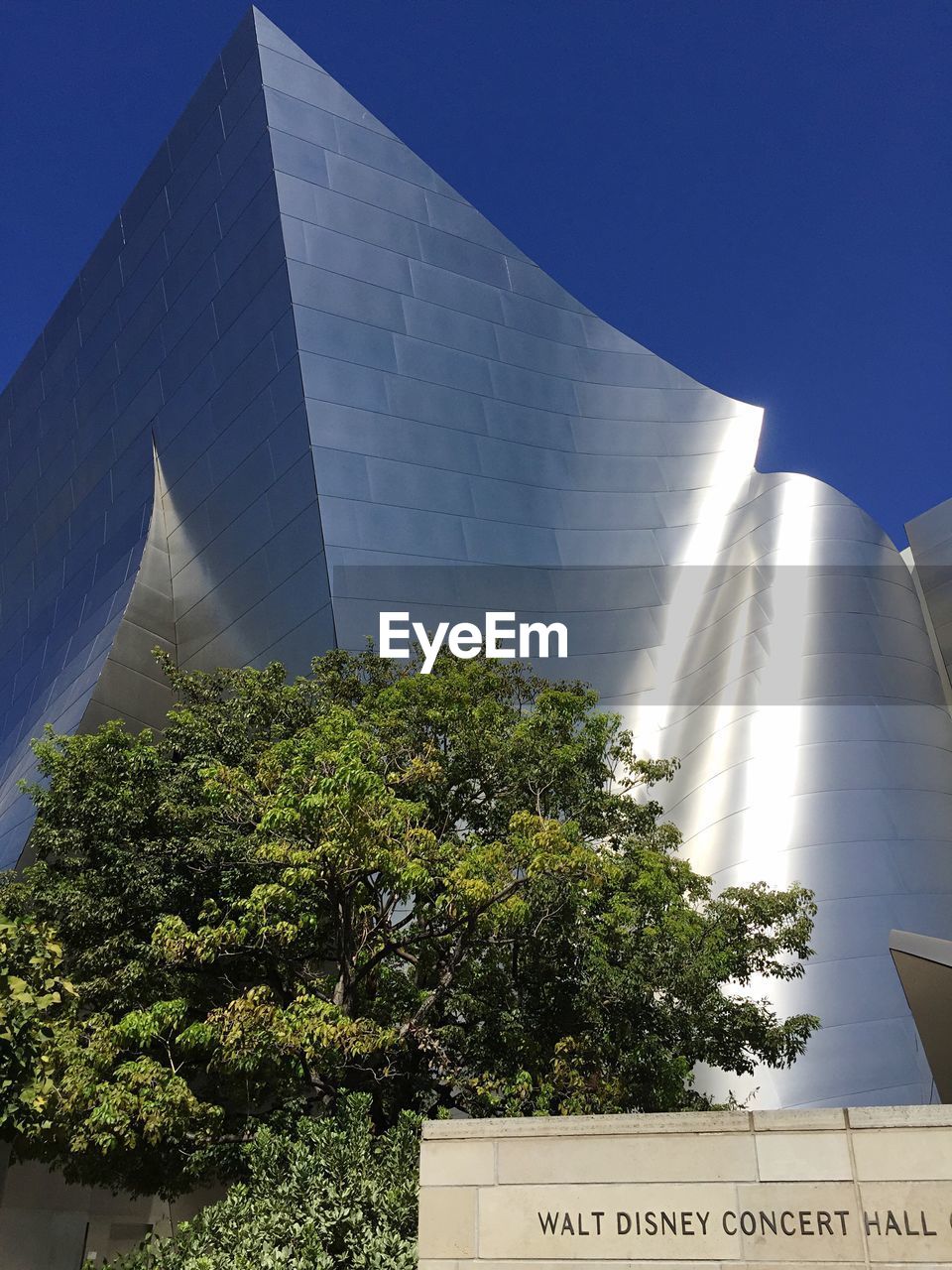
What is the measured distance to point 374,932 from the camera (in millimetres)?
14562

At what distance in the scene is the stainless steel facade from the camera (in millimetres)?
21922

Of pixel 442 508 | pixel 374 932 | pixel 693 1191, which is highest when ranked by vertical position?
pixel 442 508

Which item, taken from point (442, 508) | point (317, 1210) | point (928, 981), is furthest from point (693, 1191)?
point (442, 508)

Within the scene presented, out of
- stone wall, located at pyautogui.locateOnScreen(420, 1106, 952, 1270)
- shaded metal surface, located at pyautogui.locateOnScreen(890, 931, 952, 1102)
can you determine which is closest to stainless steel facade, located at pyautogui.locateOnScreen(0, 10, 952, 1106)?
shaded metal surface, located at pyautogui.locateOnScreen(890, 931, 952, 1102)

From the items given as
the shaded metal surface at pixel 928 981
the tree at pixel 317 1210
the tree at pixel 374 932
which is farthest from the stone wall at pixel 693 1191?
the tree at pixel 374 932

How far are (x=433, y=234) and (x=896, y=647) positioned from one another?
1444cm

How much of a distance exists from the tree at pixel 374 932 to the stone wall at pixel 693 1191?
4.16 m

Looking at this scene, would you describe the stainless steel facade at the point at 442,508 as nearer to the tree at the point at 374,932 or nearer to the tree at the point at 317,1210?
the tree at the point at 374,932

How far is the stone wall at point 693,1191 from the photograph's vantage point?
7824 mm

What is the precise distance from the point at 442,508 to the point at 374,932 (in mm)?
12311

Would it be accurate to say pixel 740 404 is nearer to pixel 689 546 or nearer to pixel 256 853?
pixel 689 546

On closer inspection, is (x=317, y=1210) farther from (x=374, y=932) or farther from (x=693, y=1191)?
(x=374, y=932)

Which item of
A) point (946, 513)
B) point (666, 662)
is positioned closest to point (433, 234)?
point (666, 662)

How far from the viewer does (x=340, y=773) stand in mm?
13242
